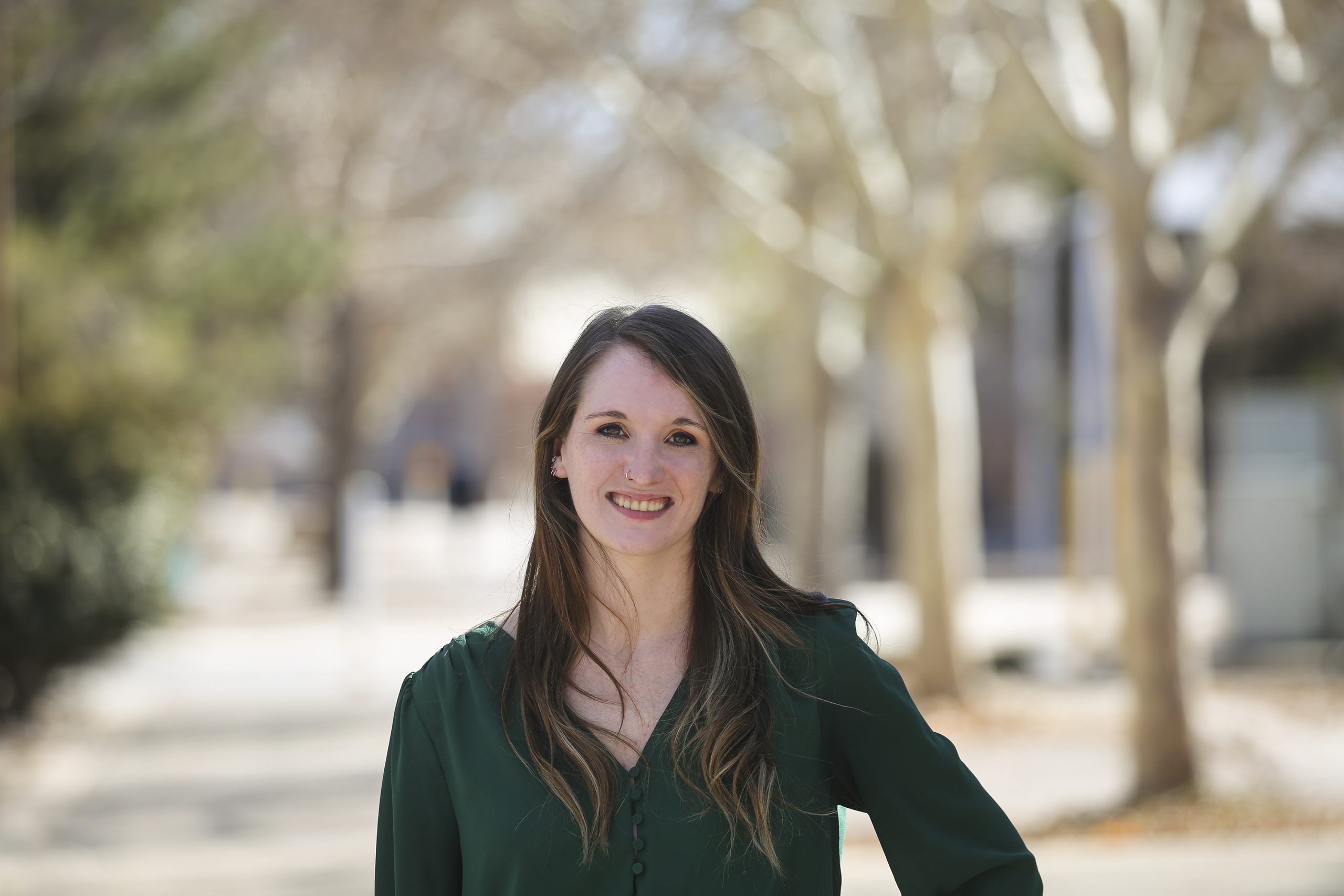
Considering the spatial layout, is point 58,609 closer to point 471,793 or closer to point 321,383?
point 471,793

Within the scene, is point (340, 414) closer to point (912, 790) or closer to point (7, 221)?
point (7, 221)

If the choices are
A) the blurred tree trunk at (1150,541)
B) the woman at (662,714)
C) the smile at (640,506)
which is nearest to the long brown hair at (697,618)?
the woman at (662,714)

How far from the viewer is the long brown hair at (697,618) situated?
2291mm

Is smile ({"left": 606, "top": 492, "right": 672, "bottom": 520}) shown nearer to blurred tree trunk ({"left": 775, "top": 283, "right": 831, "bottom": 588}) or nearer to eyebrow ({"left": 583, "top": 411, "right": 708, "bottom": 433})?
eyebrow ({"left": 583, "top": 411, "right": 708, "bottom": 433})

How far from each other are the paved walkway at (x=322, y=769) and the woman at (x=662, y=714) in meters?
0.54

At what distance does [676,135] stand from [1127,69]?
4444 mm

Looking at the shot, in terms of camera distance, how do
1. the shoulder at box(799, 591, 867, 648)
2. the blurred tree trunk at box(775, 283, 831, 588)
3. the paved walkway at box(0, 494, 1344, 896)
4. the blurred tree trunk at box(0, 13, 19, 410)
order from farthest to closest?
1. the blurred tree trunk at box(775, 283, 831, 588)
2. the blurred tree trunk at box(0, 13, 19, 410)
3. the paved walkway at box(0, 494, 1344, 896)
4. the shoulder at box(799, 591, 867, 648)

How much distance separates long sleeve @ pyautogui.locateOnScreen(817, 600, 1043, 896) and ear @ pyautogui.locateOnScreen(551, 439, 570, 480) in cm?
53

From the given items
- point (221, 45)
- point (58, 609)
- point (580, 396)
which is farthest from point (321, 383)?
point (580, 396)

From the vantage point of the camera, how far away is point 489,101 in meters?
16.2

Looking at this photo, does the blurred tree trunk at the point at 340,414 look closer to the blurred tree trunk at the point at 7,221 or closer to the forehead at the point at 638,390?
the blurred tree trunk at the point at 7,221

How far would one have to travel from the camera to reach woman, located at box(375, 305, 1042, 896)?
7.50ft

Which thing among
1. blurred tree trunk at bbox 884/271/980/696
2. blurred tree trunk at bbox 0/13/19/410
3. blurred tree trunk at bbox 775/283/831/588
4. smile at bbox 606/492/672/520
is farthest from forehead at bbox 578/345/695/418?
blurred tree trunk at bbox 775/283/831/588

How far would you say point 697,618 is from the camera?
2.51 meters
